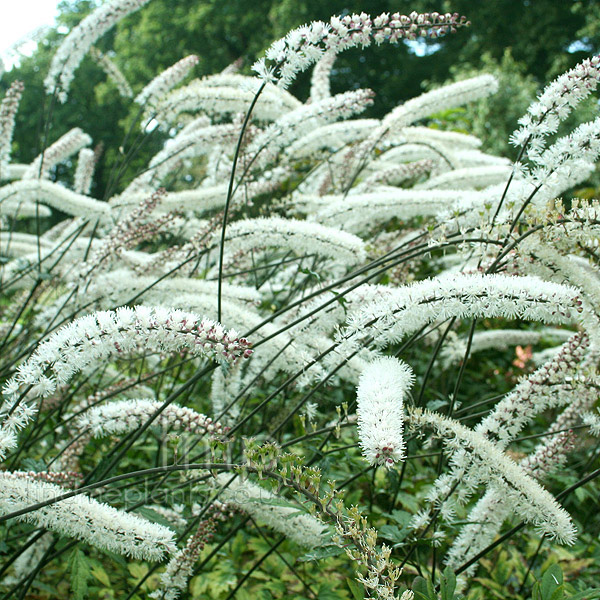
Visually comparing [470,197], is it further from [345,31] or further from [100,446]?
[100,446]

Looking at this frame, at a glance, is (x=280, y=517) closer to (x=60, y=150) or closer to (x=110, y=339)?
(x=110, y=339)

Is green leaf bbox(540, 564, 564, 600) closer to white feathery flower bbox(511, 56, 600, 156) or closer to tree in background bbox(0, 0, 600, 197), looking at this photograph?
white feathery flower bbox(511, 56, 600, 156)

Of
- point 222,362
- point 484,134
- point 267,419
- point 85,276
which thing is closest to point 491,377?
point 267,419

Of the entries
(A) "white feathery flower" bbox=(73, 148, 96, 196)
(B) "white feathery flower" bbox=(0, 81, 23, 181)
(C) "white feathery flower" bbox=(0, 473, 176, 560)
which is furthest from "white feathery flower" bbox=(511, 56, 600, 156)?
(A) "white feathery flower" bbox=(73, 148, 96, 196)

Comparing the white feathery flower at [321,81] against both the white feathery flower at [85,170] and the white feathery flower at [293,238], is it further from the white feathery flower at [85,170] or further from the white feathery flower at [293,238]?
the white feathery flower at [293,238]

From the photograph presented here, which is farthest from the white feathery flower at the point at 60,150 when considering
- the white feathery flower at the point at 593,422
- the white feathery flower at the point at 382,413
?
the white feathery flower at the point at 593,422

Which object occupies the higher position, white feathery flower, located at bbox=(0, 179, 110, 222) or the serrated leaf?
white feathery flower, located at bbox=(0, 179, 110, 222)

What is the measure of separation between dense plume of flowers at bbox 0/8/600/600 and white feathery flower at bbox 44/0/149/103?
1cm

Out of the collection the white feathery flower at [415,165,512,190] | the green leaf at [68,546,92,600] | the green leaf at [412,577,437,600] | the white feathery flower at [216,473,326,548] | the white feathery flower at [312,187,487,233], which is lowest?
the green leaf at [68,546,92,600]

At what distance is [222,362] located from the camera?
4.82 ft

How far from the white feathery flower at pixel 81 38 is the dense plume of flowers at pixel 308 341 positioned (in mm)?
13

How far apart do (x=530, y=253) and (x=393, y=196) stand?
3.99ft

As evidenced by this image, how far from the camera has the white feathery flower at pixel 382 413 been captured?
1.15 metres

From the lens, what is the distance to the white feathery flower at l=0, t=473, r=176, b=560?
1.55 metres
